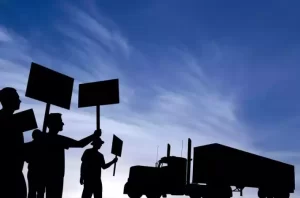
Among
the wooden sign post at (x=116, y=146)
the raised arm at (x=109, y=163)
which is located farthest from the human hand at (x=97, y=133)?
the wooden sign post at (x=116, y=146)

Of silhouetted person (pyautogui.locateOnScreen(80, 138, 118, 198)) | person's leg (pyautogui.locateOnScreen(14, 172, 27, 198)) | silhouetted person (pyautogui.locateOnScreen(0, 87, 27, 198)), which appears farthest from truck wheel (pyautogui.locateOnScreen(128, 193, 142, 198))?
person's leg (pyautogui.locateOnScreen(14, 172, 27, 198))

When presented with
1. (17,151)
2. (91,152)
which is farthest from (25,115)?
(91,152)

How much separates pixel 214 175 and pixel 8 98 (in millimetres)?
Result: 13952

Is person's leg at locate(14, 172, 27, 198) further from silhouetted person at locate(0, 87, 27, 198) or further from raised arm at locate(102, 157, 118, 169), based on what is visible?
raised arm at locate(102, 157, 118, 169)

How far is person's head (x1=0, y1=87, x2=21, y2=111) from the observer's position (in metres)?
4.57

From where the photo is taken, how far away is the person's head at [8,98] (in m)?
4.57

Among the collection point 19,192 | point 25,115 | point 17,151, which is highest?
point 25,115

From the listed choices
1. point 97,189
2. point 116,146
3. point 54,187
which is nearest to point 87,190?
point 97,189

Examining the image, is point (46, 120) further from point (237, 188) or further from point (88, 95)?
point (237, 188)

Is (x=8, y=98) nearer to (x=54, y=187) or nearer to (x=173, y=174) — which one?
(x=54, y=187)

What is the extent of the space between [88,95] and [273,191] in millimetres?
14236

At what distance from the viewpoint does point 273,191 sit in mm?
18688

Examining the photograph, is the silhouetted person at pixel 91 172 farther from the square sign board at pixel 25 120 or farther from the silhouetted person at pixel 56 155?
the square sign board at pixel 25 120

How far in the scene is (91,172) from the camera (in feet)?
29.0
